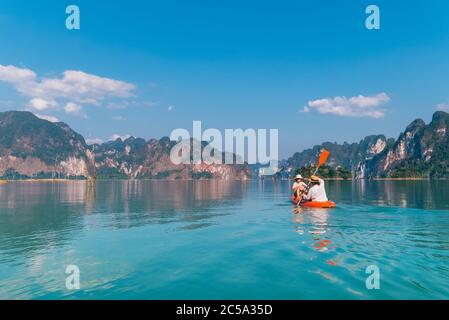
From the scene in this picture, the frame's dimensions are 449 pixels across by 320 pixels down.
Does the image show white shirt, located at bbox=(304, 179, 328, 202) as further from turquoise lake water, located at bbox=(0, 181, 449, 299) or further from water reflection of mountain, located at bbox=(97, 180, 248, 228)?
water reflection of mountain, located at bbox=(97, 180, 248, 228)

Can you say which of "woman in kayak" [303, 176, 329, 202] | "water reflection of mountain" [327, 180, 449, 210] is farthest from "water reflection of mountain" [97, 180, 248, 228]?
"water reflection of mountain" [327, 180, 449, 210]

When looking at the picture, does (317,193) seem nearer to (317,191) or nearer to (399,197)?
(317,191)

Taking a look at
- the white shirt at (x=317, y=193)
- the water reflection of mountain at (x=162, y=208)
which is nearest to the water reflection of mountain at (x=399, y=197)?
the white shirt at (x=317, y=193)

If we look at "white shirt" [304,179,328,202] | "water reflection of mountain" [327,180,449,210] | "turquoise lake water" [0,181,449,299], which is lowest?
"water reflection of mountain" [327,180,449,210]

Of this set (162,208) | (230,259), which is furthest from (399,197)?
(230,259)

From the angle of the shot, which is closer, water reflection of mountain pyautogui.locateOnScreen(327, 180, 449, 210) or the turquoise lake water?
the turquoise lake water

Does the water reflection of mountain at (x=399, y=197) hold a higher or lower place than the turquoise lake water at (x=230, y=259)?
lower

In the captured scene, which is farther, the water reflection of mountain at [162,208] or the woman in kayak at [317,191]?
the woman in kayak at [317,191]

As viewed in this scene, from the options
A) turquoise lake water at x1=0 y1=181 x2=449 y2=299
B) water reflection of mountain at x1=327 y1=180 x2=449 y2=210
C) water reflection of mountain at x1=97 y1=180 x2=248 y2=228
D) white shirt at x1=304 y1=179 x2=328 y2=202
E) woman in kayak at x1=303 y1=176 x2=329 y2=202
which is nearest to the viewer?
turquoise lake water at x1=0 y1=181 x2=449 y2=299

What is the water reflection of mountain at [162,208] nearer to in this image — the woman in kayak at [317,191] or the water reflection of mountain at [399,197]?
the woman in kayak at [317,191]
